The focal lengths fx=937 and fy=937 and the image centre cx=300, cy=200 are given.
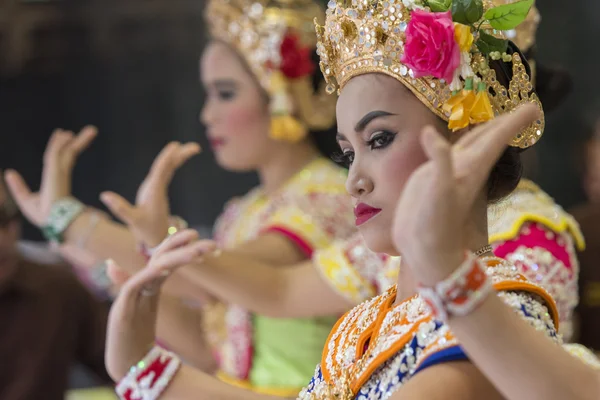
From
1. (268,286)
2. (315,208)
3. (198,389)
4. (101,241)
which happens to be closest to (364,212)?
(198,389)

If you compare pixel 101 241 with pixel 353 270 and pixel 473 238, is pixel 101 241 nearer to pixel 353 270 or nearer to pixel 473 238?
pixel 353 270

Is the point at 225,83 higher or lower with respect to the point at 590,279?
higher

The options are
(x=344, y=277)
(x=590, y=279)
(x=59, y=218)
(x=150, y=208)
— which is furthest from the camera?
(x=590, y=279)

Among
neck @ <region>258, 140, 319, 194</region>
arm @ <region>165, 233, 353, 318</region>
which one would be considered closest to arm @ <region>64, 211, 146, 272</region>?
arm @ <region>165, 233, 353, 318</region>

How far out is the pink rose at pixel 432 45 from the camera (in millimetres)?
1008

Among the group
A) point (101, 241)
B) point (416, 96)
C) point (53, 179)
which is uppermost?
point (416, 96)

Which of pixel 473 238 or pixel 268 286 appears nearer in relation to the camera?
pixel 473 238

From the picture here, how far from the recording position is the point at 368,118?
1.05 m

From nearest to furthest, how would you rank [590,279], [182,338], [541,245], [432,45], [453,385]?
[453,385] < [432,45] < [541,245] < [590,279] < [182,338]

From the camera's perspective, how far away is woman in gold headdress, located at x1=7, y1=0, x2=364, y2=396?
2.15 metres

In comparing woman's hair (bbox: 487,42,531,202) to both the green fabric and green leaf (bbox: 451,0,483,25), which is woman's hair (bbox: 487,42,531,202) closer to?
green leaf (bbox: 451,0,483,25)

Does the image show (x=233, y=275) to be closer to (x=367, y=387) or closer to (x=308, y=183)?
(x=308, y=183)

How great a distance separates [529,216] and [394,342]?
2.18 feet

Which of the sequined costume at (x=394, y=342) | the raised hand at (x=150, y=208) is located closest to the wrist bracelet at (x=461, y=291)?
the sequined costume at (x=394, y=342)
